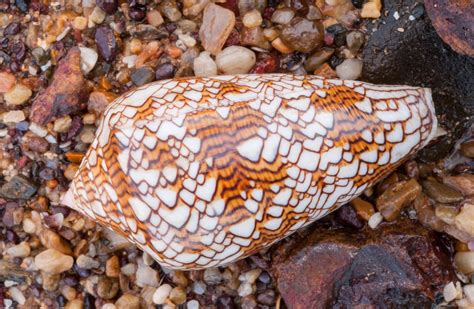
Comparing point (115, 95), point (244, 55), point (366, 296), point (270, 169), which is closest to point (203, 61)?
point (244, 55)

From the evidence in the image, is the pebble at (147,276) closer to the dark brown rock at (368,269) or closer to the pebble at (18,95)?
the dark brown rock at (368,269)

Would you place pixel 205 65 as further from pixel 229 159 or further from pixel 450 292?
pixel 450 292

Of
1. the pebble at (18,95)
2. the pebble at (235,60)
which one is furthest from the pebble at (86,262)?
the pebble at (235,60)

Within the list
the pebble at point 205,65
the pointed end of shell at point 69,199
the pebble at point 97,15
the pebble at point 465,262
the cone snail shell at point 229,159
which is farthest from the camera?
the pebble at point 97,15

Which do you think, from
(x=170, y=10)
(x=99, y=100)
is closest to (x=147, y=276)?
(x=99, y=100)

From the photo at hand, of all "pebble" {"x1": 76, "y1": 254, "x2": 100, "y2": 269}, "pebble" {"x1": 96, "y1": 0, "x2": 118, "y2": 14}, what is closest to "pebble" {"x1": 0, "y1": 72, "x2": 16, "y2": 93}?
"pebble" {"x1": 96, "y1": 0, "x2": 118, "y2": 14}

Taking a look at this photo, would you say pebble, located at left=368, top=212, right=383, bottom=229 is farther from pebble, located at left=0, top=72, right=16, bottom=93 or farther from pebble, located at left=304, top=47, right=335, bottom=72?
pebble, located at left=0, top=72, right=16, bottom=93

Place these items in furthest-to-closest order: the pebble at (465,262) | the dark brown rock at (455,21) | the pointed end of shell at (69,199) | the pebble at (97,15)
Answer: the pebble at (97,15) → the pebble at (465,262) → the pointed end of shell at (69,199) → the dark brown rock at (455,21)

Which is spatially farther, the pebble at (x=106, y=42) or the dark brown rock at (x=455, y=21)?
the pebble at (x=106, y=42)
